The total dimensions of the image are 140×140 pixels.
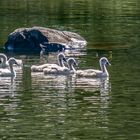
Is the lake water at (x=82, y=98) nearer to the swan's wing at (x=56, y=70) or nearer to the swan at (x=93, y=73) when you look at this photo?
the swan at (x=93, y=73)

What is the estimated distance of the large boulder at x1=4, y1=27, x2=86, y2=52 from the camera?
50062mm

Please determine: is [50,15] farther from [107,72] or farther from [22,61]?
[107,72]

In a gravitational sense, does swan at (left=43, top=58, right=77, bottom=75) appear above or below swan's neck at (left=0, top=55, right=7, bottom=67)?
below

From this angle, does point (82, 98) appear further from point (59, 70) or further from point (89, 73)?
point (59, 70)

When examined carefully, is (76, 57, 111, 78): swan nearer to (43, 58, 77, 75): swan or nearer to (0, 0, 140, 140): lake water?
(0, 0, 140, 140): lake water

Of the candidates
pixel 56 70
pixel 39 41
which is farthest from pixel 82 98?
pixel 39 41

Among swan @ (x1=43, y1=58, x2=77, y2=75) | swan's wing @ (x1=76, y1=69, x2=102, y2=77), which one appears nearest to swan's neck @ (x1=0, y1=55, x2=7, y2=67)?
swan @ (x1=43, y1=58, x2=77, y2=75)

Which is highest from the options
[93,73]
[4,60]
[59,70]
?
[4,60]

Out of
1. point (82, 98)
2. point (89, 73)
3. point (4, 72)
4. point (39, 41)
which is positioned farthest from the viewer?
point (39, 41)

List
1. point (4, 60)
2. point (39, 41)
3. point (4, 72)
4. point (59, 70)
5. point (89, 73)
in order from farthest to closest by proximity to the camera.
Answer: point (39, 41)
point (4, 60)
point (59, 70)
point (4, 72)
point (89, 73)

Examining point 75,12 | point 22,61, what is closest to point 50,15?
point 75,12

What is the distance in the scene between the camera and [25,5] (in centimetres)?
8488

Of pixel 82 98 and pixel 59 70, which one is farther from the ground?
pixel 59 70

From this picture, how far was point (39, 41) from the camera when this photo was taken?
51.0 metres
